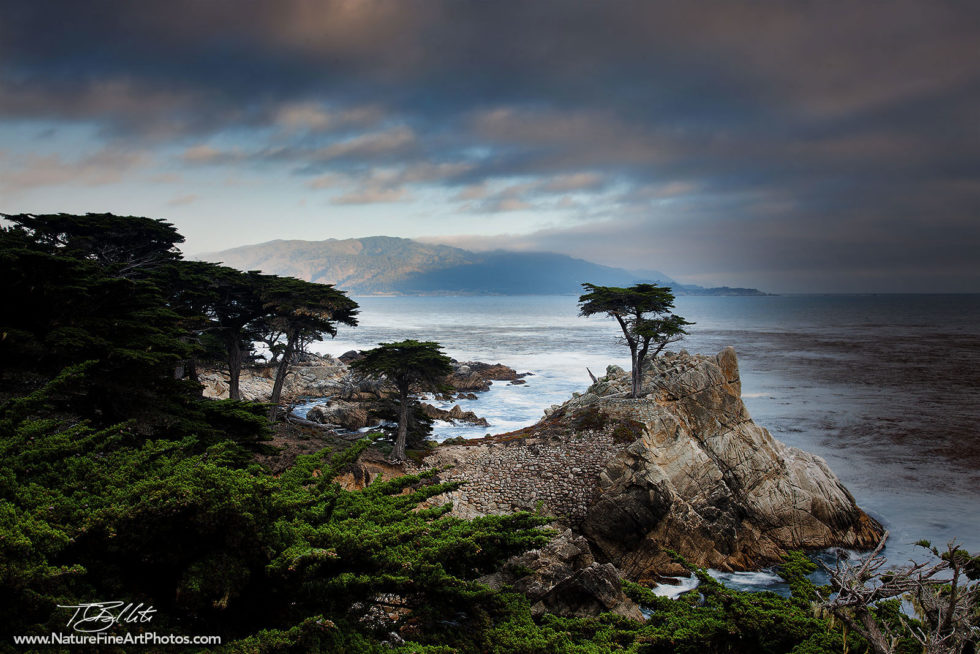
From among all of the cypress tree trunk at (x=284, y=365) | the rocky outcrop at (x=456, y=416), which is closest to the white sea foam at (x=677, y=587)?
the rocky outcrop at (x=456, y=416)

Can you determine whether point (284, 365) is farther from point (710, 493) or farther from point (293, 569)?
point (293, 569)

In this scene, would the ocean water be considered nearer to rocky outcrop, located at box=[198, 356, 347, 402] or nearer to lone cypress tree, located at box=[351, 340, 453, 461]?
lone cypress tree, located at box=[351, 340, 453, 461]

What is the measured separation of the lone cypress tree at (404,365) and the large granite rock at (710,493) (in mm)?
6435

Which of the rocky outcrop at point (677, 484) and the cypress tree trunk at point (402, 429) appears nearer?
the rocky outcrop at point (677, 484)

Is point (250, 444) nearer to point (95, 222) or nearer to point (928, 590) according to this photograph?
point (928, 590)

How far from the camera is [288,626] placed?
3416 millimetres

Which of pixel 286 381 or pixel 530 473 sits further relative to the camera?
pixel 286 381

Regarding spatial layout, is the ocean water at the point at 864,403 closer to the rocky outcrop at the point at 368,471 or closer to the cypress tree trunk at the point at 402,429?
the cypress tree trunk at the point at 402,429

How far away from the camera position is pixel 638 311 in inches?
867

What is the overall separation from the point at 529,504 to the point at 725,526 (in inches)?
201

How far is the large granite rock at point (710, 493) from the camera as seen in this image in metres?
11.4
